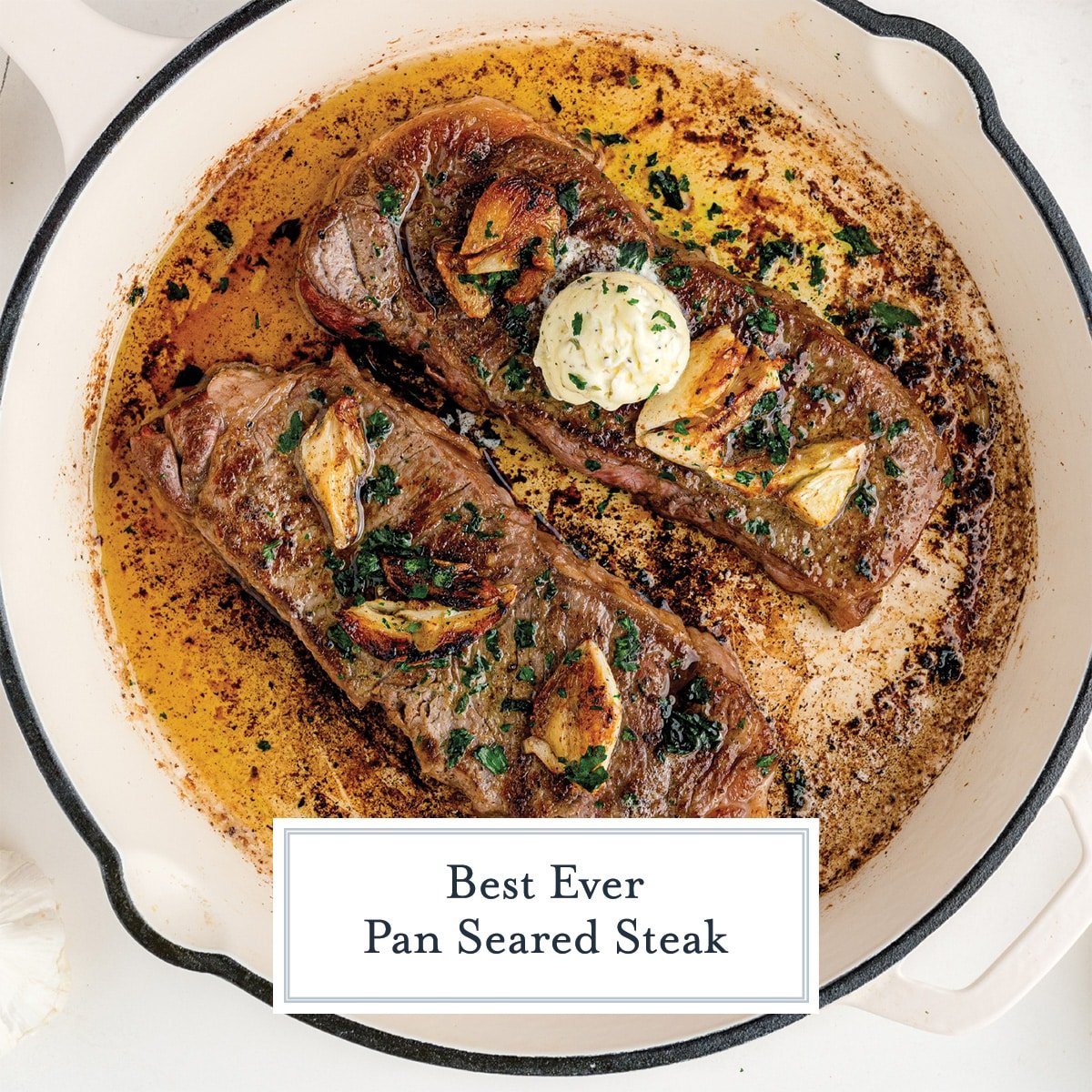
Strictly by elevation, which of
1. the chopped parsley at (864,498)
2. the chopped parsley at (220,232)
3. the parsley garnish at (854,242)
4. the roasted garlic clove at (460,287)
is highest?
the parsley garnish at (854,242)

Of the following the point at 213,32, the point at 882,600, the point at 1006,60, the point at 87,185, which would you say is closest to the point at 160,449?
the point at 87,185

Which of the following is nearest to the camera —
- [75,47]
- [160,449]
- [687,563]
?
[75,47]

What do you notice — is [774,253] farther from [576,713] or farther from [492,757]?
[492,757]

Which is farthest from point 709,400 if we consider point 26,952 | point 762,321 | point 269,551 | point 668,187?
point 26,952

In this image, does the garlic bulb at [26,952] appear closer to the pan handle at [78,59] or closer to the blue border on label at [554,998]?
the blue border on label at [554,998]

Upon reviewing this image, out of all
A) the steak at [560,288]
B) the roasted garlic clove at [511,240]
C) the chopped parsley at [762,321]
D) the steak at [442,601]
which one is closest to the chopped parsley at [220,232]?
the steak at [560,288]

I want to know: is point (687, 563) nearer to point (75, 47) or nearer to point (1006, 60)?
point (1006, 60)

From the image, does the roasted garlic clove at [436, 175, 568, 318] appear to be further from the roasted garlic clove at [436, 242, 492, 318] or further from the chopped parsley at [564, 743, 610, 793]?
the chopped parsley at [564, 743, 610, 793]
